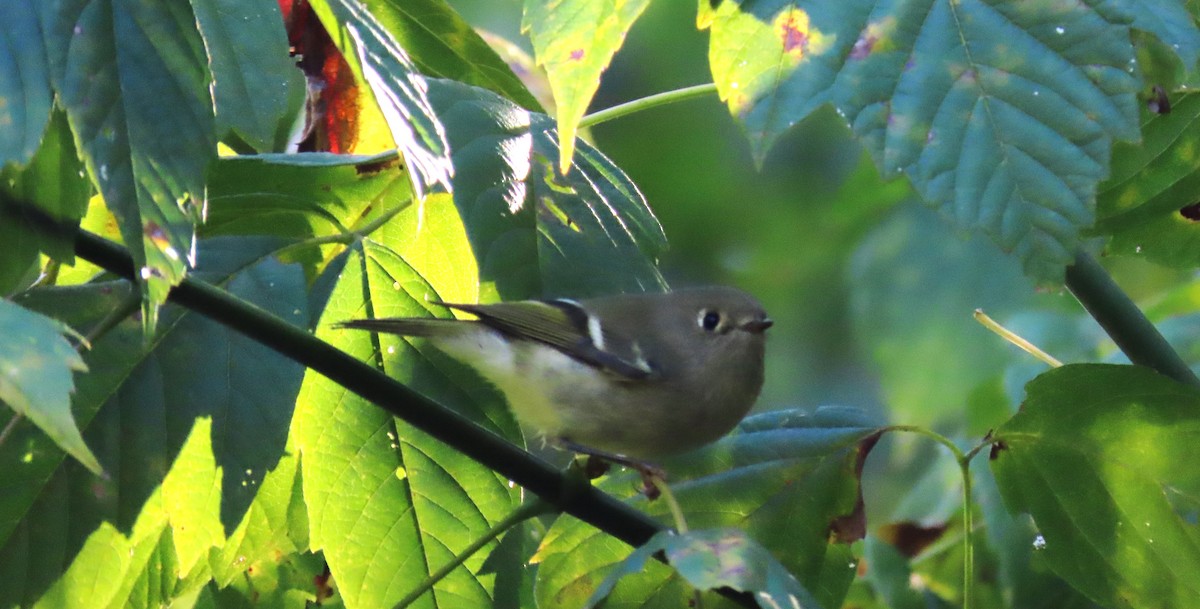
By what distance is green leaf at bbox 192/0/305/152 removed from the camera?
58.1 inches

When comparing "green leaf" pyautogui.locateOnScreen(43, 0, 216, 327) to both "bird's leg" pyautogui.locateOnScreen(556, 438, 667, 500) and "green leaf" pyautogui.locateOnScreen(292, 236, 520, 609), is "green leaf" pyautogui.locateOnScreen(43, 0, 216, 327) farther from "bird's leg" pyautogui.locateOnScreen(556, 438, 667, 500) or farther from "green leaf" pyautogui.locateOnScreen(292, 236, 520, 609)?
"bird's leg" pyautogui.locateOnScreen(556, 438, 667, 500)

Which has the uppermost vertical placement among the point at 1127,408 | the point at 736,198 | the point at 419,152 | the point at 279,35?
the point at 279,35

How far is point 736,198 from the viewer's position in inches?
203

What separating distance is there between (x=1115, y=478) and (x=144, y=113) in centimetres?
114

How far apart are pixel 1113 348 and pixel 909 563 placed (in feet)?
2.29

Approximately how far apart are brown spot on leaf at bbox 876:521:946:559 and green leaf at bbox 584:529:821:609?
134 centimetres

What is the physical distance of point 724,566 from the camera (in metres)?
1.09

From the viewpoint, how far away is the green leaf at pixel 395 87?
4.49ft

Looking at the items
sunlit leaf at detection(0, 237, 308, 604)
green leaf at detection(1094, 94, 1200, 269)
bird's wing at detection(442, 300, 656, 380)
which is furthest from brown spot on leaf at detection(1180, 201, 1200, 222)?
sunlit leaf at detection(0, 237, 308, 604)

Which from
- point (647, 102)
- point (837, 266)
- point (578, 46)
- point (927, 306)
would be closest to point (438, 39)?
point (647, 102)

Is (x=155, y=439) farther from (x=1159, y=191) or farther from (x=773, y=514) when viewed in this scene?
(x=1159, y=191)

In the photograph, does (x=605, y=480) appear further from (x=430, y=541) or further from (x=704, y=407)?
(x=704, y=407)

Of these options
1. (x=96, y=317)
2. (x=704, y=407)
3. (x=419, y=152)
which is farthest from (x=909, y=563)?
(x=96, y=317)

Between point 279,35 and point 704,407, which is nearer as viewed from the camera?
point 279,35
